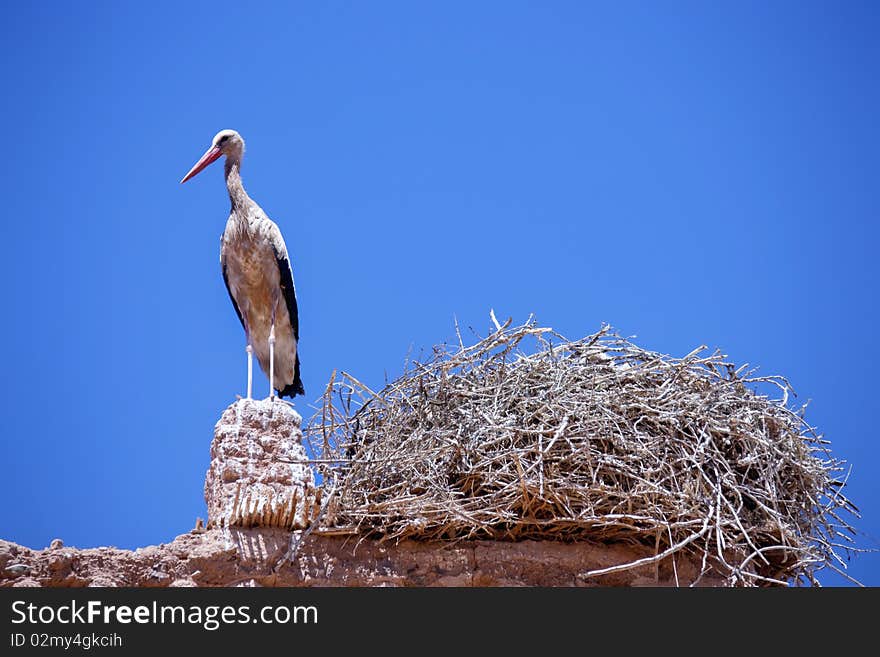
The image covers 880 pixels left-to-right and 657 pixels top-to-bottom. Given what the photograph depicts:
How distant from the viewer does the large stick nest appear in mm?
5684

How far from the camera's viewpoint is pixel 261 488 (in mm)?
5684

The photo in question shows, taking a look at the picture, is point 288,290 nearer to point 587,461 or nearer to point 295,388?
point 295,388

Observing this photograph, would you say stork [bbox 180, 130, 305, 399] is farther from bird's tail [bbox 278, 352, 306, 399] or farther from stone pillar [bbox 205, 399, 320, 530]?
stone pillar [bbox 205, 399, 320, 530]

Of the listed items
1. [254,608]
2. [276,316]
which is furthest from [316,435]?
[276,316]

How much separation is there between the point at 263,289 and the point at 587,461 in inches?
130

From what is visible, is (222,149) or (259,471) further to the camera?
(222,149)

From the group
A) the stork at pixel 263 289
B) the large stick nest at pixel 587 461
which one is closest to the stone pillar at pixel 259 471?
the large stick nest at pixel 587 461

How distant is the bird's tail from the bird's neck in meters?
1.13

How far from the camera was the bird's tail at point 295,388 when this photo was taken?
855 cm

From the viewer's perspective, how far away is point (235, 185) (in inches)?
345

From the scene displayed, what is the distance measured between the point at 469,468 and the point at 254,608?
1437mm

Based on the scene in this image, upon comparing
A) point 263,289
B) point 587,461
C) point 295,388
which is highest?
point 263,289

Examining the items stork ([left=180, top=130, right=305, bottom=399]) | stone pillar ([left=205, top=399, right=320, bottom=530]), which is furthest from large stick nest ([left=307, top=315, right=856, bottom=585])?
stork ([left=180, top=130, right=305, bottom=399])

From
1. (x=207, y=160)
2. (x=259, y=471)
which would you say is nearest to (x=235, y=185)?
(x=207, y=160)
